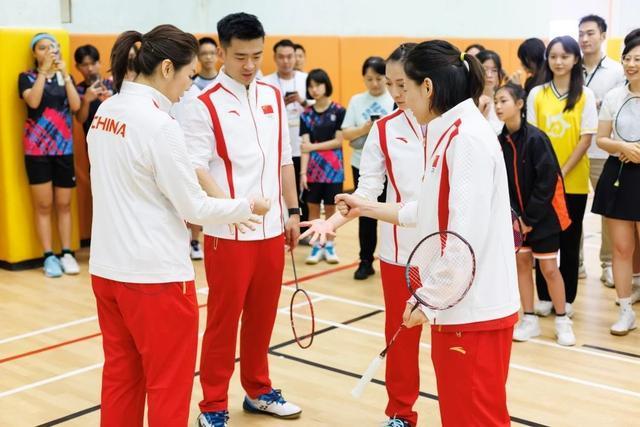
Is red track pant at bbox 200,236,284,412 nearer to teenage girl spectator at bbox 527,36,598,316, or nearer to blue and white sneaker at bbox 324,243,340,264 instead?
teenage girl spectator at bbox 527,36,598,316

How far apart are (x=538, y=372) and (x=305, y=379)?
147 cm

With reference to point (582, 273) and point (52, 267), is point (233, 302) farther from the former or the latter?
point (582, 273)

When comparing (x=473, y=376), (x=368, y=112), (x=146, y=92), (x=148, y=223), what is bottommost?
(x=473, y=376)

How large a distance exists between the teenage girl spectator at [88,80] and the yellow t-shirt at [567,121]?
4.16 metres

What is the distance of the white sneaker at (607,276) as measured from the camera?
23.8ft

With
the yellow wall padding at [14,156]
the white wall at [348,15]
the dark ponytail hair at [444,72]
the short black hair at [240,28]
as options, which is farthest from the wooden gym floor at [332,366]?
the white wall at [348,15]

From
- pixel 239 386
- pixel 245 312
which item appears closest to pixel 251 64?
pixel 245 312

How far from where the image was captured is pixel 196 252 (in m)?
8.38

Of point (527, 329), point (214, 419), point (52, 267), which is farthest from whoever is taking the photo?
point (52, 267)

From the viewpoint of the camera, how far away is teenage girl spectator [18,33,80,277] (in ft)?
25.3

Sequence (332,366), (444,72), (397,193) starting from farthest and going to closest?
(332,366)
(397,193)
(444,72)

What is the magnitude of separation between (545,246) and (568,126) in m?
1.10

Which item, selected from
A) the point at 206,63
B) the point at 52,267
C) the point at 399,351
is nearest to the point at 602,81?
the point at 206,63

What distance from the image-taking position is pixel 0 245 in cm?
807
